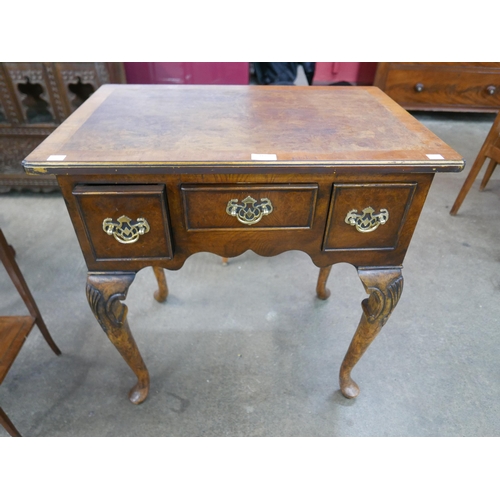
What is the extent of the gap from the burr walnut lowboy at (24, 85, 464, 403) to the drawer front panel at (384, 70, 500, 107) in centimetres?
229

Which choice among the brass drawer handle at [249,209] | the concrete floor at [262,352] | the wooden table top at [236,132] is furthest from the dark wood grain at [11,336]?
the brass drawer handle at [249,209]

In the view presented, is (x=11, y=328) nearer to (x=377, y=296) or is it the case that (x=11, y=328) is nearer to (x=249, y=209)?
(x=249, y=209)

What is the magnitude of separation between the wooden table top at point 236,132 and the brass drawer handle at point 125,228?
0.13 m

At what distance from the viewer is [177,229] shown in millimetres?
874

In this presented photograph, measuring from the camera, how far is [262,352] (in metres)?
1.42

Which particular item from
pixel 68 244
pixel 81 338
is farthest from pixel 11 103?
pixel 81 338

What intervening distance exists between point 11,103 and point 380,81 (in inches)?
104

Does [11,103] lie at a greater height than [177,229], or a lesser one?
lesser

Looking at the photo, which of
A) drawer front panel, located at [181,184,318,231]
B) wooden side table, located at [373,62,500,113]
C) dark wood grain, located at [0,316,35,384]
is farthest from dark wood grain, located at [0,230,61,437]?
wooden side table, located at [373,62,500,113]

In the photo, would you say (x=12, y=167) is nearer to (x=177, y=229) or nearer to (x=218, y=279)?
(x=218, y=279)

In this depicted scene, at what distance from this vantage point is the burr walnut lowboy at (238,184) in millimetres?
781

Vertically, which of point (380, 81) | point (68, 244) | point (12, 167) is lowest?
point (68, 244)

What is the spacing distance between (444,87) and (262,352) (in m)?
2.81

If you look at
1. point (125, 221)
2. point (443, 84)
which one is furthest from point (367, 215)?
point (443, 84)
